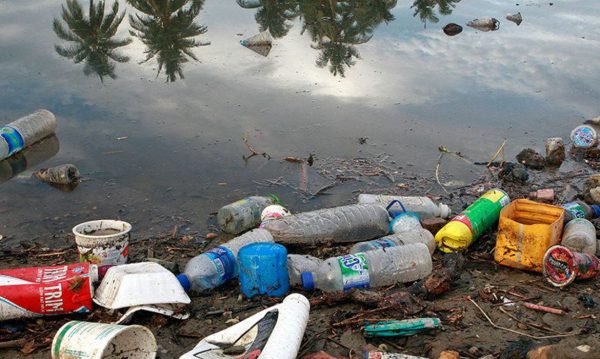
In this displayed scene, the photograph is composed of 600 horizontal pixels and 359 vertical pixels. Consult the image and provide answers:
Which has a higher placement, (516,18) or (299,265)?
(516,18)

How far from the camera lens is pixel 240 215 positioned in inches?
194

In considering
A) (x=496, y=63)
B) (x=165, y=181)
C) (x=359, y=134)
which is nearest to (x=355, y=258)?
Answer: (x=165, y=181)

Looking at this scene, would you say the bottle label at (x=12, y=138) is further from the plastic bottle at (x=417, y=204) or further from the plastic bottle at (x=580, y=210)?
the plastic bottle at (x=580, y=210)

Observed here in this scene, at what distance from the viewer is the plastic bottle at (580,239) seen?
441 cm

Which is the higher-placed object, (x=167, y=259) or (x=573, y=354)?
(x=573, y=354)

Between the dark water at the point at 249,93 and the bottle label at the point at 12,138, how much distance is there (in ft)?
0.82

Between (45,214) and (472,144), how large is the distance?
13.5 ft

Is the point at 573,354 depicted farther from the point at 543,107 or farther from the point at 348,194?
the point at 543,107

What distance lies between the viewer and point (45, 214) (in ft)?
16.5

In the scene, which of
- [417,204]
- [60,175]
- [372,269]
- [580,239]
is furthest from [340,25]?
[372,269]

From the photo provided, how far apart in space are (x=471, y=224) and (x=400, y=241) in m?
0.59

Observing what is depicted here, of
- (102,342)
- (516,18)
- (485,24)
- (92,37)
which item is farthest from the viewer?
(516,18)

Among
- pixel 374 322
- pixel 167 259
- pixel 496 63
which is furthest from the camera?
pixel 496 63

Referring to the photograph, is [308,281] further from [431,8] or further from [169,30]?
[431,8]
